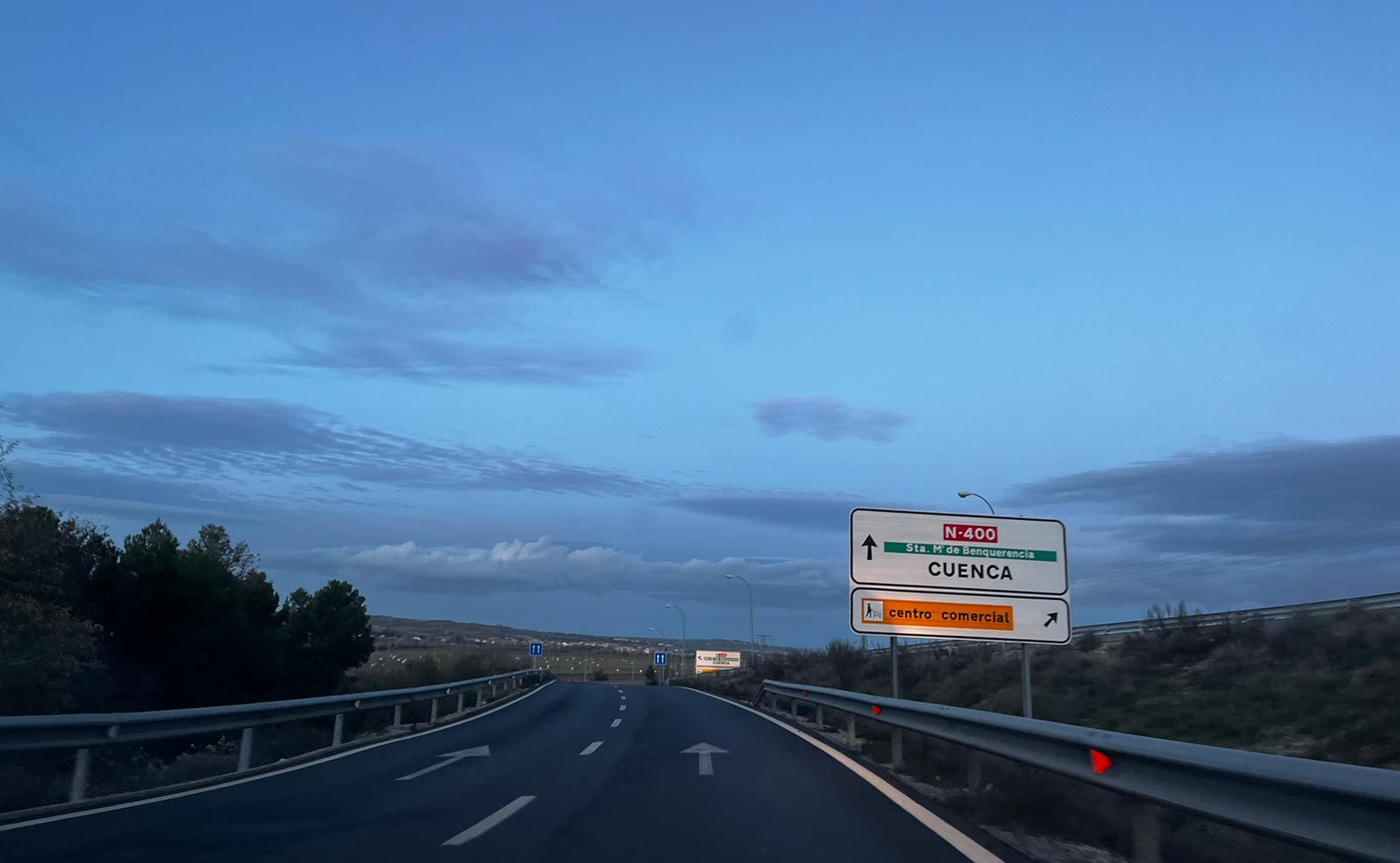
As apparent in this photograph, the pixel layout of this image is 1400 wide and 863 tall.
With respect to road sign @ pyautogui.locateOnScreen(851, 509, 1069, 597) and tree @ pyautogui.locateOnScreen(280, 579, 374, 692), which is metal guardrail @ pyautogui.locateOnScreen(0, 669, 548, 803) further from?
tree @ pyautogui.locateOnScreen(280, 579, 374, 692)

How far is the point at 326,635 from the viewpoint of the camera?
2014 inches

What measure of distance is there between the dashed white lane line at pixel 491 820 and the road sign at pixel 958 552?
8051 mm

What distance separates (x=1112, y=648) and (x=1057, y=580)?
14.8 metres

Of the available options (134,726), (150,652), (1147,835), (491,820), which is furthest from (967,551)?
(150,652)

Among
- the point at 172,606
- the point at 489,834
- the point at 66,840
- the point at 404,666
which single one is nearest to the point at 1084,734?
the point at 489,834

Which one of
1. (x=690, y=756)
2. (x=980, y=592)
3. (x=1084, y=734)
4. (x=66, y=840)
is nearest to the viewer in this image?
(x=1084, y=734)

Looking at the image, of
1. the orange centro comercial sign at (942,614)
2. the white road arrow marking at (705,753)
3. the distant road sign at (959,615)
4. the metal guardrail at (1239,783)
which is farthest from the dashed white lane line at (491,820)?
the orange centro comercial sign at (942,614)

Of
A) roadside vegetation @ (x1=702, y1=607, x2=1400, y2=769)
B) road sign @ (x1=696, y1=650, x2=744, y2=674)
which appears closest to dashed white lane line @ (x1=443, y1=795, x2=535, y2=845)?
roadside vegetation @ (x1=702, y1=607, x2=1400, y2=769)

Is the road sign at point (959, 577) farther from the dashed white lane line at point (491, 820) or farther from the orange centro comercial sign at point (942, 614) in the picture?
the dashed white lane line at point (491, 820)

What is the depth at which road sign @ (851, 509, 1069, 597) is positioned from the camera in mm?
16188

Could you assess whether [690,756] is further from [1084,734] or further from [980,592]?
[1084,734]

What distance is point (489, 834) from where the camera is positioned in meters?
8.67

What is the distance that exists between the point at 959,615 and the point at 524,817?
9159 millimetres

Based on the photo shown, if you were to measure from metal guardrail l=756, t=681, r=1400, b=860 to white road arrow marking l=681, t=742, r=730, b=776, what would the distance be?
527 centimetres
